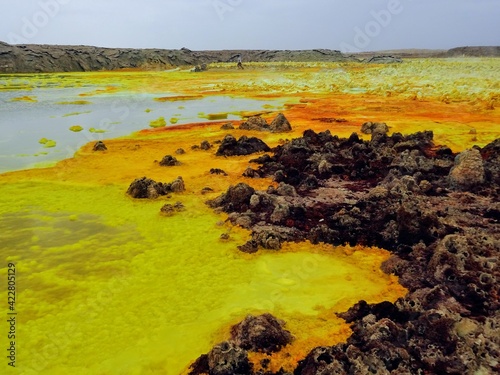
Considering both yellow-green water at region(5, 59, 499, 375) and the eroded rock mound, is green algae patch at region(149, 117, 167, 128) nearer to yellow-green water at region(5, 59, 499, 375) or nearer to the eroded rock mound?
yellow-green water at region(5, 59, 499, 375)

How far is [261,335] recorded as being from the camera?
529 cm

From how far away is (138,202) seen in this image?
10852 mm

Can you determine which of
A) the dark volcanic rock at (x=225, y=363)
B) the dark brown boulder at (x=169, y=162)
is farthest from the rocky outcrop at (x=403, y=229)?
the dark brown boulder at (x=169, y=162)

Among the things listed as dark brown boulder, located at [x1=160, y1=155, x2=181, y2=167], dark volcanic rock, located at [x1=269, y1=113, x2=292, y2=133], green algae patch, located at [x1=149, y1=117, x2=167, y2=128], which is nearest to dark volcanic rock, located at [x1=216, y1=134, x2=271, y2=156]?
dark brown boulder, located at [x1=160, y1=155, x2=181, y2=167]

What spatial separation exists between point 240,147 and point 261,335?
11.1 meters

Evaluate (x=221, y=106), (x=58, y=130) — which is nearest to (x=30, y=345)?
(x=58, y=130)

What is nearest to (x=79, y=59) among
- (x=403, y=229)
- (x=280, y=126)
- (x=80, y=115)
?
(x=80, y=115)

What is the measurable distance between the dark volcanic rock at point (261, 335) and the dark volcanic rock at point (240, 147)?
10546 millimetres

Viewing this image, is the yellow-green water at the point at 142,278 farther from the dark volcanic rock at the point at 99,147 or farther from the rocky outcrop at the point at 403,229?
the dark volcanic rock at the point at 99,147

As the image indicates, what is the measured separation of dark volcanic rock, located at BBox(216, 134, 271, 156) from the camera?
15.7m

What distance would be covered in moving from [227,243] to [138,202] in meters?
3.45

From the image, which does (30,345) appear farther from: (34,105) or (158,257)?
(34,105)

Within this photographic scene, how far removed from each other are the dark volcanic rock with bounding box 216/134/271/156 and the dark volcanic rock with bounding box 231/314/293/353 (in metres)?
10.5

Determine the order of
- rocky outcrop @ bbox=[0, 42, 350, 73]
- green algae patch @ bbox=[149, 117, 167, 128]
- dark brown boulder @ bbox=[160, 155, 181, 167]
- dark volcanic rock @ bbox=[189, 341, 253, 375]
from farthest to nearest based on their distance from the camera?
rocky outcrop @ bbox=[0, 42, 350, 73]
green algae patch @ bbox=[149, 117, 167, 128]
dark brown boulder @ bbox=[160, 155, 181, 167]
dark volcanic rock @ bbox=[189, 341, 253, 375]
